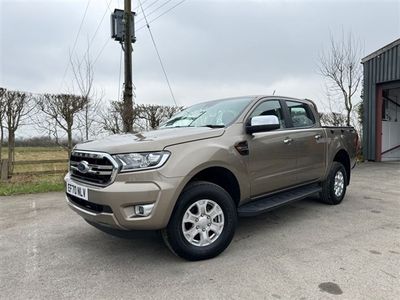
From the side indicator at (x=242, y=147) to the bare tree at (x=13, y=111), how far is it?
745cm

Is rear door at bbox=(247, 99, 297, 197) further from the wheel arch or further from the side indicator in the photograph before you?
the wheel arch

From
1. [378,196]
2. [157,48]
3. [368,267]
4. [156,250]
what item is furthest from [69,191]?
[157,48]

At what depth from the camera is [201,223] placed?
315 cm

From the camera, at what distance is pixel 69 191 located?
11.2 feet

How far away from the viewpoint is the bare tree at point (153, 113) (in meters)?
10.1

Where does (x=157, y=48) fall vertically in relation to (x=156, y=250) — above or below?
above

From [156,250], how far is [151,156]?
1.20 m

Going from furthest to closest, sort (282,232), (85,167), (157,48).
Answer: (157,48) → (282,232) → (85,167)

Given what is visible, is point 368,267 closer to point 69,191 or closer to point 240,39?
point 69,191

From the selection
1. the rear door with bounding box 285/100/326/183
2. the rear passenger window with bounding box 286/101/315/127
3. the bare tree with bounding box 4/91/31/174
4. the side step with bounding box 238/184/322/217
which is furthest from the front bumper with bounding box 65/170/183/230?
the bare tree with bounding box 4/91/31/174

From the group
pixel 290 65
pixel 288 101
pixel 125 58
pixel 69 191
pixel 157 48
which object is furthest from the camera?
pixel 290 65

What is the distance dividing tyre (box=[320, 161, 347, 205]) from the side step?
1.60ft

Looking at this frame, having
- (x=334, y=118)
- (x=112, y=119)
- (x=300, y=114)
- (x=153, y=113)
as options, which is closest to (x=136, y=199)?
(x=300, y=114)

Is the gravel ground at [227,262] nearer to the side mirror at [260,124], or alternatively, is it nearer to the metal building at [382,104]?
the side mirror at [260,124]
